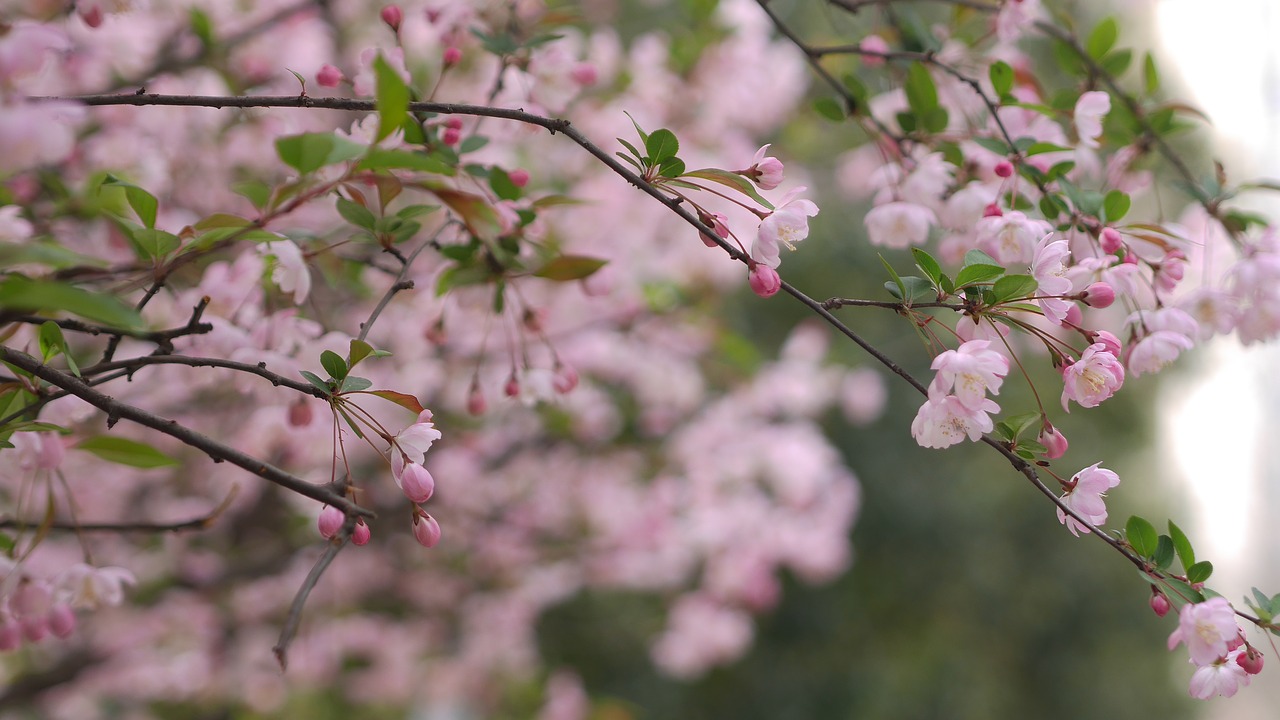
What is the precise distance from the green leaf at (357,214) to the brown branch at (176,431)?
0.25 meters

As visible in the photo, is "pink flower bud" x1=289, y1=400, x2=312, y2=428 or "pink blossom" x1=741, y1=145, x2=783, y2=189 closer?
"pink blossom" x1=741, y1=145, x2=783, y2=189

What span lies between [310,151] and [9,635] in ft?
2.13

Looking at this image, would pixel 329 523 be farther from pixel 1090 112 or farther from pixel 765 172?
pixel 1090 112

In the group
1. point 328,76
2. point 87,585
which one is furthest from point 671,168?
point 87,585

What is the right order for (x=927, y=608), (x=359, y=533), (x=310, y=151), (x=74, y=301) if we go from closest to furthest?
(x=74, y=301) < (x=310, y=151) < (x=359, y=533) < (x=927, y=608)

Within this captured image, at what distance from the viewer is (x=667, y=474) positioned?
2451mm

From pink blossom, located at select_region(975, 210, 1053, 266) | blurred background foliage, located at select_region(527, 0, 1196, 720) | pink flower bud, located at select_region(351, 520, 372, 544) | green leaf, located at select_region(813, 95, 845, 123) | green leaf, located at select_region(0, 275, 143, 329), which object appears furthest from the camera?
blurred background foliage, located at select_region(527, 0, 1196, 720)

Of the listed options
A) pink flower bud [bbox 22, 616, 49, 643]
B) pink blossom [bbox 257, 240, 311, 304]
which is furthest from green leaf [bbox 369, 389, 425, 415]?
pink flower bud [bbox 22, 616, 49, 643]

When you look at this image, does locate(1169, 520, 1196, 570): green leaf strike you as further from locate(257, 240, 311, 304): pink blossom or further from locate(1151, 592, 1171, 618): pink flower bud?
locate(257, 240, 311, 304): pink blossom

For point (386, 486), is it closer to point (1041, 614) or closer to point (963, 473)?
point (963, 473)

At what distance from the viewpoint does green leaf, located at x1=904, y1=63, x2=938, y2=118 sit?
35.3 inches

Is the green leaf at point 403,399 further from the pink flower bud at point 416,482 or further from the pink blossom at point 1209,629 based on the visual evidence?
the pink blossom at point 1209,629

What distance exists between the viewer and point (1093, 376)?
627 millimetres

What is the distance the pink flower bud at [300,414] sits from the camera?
88cm
